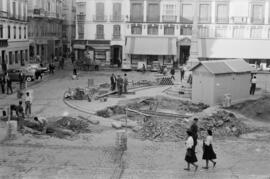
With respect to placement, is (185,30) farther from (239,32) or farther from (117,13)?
(117,13)

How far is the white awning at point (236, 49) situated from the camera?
173ft

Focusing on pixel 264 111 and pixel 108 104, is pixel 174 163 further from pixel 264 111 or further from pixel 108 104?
pixel 108 104

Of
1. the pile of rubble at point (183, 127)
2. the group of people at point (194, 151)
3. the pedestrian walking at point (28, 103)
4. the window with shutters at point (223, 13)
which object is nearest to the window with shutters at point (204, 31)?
the window with shutters at point (223, 13)

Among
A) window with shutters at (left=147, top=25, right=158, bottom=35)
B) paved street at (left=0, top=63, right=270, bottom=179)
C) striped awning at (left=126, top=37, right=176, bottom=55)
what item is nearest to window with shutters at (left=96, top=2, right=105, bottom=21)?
striped awning at (left=126, top=37, right=176, bottom=55)

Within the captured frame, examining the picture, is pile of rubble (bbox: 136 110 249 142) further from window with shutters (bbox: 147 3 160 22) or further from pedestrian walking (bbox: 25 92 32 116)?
window with shutters (bbox: 147 3 160 22)

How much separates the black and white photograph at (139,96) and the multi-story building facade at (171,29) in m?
0.12

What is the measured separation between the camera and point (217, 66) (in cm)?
2745

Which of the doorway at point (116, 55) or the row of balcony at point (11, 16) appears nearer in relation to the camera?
the row of balcony at point (11, 16)

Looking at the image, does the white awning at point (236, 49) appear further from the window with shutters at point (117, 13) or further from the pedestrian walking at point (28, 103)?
the pedestrian walking at point (28, 103)

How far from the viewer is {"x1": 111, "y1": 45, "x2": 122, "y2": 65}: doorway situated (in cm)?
5716

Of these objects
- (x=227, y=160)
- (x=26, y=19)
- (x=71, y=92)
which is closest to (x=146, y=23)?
(x=26, y=19)

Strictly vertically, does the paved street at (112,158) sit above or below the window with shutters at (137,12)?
below

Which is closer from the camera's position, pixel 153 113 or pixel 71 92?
pixel 153 113

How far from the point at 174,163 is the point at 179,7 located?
4078cm
